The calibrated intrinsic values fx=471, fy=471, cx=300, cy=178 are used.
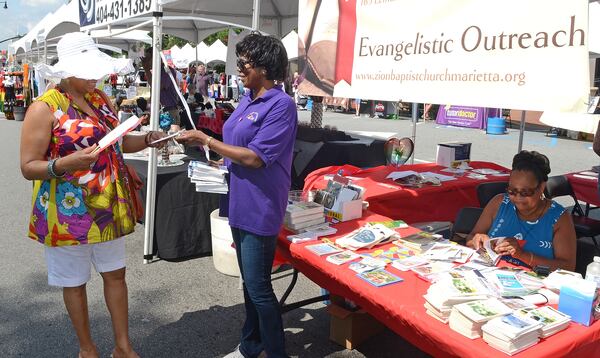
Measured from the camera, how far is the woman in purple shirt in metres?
2.07

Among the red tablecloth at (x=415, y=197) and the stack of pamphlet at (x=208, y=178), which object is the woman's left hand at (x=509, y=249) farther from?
the stack of pamphlet at (x=208, y=178)

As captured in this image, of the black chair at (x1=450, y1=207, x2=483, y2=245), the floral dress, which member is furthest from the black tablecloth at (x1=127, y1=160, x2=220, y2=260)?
the black chair at (x1=450, y1=207, x2=483, y2=245)

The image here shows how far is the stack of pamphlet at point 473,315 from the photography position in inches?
61.3

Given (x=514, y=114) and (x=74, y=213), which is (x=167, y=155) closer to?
(x=74, y=213)

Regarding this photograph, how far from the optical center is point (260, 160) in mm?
2049

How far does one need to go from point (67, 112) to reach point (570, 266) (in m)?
2.50

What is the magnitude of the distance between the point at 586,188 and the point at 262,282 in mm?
3850

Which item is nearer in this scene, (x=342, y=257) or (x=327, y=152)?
(x=342, y=257)

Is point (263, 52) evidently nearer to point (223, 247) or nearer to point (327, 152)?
point (223, 247)

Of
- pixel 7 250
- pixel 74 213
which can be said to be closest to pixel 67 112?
pixel 74 213

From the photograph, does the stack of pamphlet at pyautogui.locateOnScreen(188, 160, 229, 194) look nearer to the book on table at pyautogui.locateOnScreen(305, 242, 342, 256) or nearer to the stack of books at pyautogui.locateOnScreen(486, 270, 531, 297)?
the book on table at pyautogui.locateOnScreen(305, 242, 342, 256)

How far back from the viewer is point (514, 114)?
16.4 meters

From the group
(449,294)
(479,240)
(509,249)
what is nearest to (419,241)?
(479,240)

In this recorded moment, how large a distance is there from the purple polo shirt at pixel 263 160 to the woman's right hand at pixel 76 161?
0.60 meters
